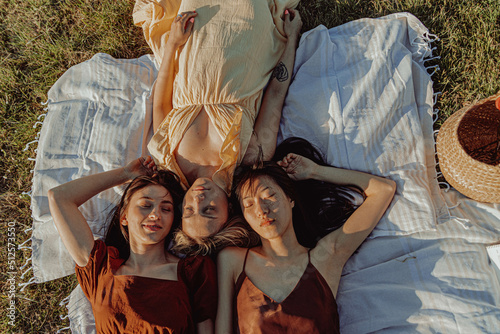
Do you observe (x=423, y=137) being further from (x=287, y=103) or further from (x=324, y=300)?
(x=324, y=300)

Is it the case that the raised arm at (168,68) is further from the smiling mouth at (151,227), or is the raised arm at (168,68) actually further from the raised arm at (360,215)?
the raised arm at (360,215)

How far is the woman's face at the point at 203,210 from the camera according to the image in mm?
2855

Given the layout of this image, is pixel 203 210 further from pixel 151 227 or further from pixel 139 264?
pixel 139 264

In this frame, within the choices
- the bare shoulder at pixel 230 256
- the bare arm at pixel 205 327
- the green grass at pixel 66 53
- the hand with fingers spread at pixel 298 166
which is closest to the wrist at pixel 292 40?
the green grass at pixel 66 53

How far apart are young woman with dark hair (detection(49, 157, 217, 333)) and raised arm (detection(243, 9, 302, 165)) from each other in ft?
2.50

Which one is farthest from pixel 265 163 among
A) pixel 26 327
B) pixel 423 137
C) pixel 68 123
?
pixel 26 327

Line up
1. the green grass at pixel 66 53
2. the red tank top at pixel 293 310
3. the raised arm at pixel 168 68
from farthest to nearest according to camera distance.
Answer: the green grass at pixel 66 53, the raised arm at pixel 168 68, the red tank top at pixel 293 310

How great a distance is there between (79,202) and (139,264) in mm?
715

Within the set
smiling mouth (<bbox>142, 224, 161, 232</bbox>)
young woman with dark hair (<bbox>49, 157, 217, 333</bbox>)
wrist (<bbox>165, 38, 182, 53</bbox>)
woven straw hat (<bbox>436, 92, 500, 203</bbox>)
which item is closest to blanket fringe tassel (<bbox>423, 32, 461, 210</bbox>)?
woven straw hat (<bbox>436, 92, 500, 203</bbox>)

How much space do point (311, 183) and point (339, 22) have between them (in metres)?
1.70

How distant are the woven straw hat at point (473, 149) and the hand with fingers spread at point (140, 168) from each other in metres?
2.42

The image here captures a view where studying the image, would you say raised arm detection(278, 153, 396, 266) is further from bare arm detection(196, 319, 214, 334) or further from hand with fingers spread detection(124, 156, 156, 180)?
hand with fingers spread detection(124, 156, 156, 180)

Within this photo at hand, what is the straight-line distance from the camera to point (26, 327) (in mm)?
3385

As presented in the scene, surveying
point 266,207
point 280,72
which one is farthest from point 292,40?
point 266,207
